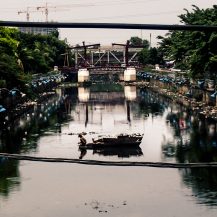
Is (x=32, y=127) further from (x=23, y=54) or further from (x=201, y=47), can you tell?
(x=23, y=54)

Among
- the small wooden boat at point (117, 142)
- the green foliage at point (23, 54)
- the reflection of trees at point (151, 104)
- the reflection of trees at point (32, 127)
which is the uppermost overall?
the green foliage at point (23, 54)

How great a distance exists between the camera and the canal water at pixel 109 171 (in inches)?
1403

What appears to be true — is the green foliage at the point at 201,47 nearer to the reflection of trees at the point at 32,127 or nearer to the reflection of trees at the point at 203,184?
the reflection of trees at the point at 32,127

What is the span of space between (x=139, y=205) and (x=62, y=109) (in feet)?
235

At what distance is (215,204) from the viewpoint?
35.2 metres

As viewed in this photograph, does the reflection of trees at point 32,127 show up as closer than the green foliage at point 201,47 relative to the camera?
Yes

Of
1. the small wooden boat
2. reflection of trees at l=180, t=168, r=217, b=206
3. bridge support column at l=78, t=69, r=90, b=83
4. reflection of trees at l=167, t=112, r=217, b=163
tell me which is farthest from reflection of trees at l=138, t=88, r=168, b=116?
reflection of trees at l=180, t=168, r=217, b=206

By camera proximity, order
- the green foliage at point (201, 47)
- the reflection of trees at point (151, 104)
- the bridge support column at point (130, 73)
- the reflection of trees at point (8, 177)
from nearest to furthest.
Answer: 1. the reflection of trees at point (8, 177)
2. the green foliage at point (201, 47)
3. the reflection of trees at point (151, 104)
4. the bridge support column at point (130, 73)

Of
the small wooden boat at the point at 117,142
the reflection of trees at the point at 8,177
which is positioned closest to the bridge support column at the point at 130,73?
the small wooden boat at the point at 117,142

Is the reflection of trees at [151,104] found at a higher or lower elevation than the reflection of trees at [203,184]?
lower

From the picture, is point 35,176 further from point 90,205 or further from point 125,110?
point 125,110

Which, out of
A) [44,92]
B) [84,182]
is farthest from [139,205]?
[44,92]

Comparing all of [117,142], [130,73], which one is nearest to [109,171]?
[117,142]

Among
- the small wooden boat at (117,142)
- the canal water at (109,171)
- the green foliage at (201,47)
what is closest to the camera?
the canal water at (109,171)
